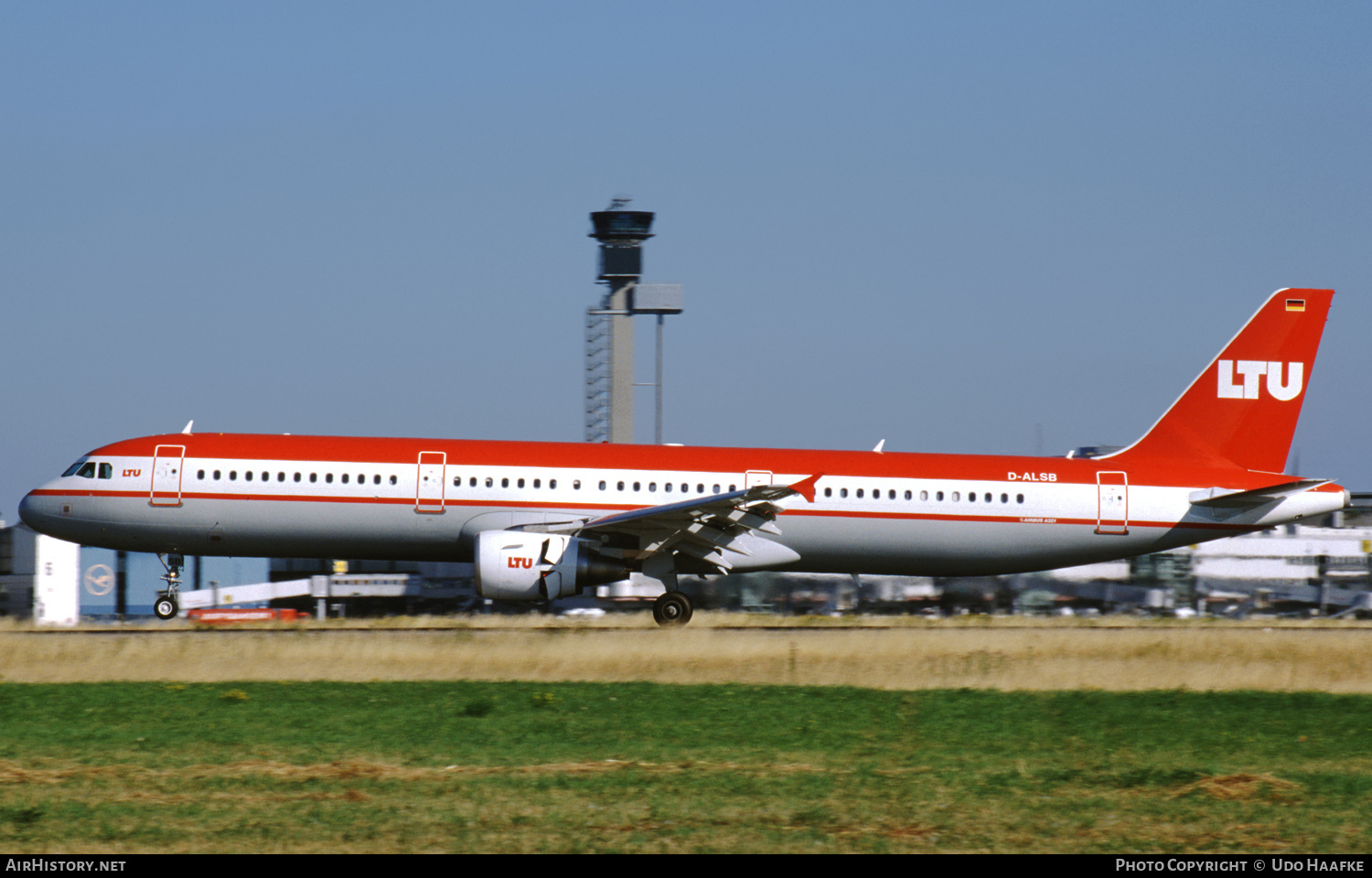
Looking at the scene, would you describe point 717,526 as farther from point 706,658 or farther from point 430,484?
point 430,484

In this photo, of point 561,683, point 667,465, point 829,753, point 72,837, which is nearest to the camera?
point 72,837

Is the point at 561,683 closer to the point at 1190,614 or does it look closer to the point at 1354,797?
the point at 1354,797

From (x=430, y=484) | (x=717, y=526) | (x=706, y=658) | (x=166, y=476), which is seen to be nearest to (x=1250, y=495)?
(x=717, y=526)

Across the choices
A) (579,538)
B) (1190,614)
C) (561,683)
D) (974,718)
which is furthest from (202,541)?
(1190,614)

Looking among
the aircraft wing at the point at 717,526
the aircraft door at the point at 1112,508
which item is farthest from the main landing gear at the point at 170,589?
the aircraft door at the point at 1112,508

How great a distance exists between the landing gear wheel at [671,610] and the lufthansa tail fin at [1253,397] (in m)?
9.89

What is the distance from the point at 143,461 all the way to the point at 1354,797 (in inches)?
837

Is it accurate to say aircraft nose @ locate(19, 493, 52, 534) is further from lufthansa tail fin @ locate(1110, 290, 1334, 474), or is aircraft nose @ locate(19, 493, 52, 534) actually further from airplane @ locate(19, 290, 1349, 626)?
lufthansa tail fin @ locate(1110, 290, 1334, 474)

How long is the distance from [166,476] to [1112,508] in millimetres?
18546

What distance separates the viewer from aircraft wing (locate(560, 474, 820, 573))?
23.1 m

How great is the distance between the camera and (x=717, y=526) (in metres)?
24.2

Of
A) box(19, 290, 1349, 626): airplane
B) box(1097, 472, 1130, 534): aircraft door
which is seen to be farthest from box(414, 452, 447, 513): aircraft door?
box(1097, 472, 1130, 534): aircraft door

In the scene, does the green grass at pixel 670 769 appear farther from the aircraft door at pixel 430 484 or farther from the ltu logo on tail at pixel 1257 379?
the ltu logo on tail at pixel 1257 379

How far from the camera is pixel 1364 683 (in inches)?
734
